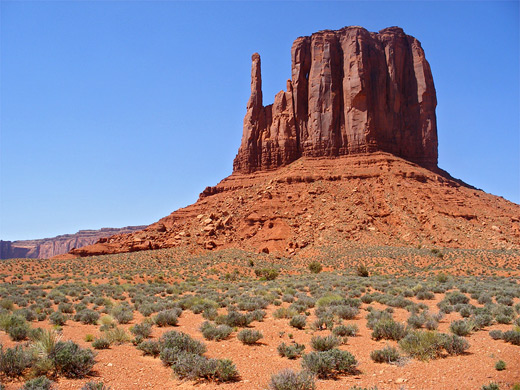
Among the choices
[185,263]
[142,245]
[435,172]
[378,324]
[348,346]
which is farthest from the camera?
[435,172]

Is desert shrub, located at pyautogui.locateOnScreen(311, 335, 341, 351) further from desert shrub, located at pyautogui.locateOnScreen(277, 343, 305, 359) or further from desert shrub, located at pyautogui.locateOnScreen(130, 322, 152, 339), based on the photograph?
desert shrub, located at pyautogui.locateOnScreen(130, 322, 152, 339)

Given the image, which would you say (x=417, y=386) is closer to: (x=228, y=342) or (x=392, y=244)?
(x=228, y=342)

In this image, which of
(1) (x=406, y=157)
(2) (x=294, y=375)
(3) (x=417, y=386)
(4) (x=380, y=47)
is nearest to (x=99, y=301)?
(2) (x=294, y=375)

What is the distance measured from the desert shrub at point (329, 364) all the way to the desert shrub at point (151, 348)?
393 centimetres

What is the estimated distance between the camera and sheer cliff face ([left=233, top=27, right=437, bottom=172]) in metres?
64.4

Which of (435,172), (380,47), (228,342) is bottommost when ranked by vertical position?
(228,342)

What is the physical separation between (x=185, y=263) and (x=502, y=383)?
39.2 m

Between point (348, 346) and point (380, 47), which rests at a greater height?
point (380, 47)

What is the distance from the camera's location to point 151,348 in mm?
10438

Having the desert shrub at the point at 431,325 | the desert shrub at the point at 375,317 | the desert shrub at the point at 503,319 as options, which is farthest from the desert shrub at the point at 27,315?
the desert shrub at the point at 503,319

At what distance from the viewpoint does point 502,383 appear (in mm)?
7773

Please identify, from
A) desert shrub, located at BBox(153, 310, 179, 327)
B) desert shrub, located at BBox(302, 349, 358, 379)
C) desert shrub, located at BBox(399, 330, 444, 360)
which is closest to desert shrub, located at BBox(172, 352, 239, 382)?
desert shrub, located at BBox(302, 349, 358, 379)

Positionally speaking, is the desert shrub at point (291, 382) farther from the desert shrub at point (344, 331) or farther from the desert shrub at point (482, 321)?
the desert shrub at point (482, 321)

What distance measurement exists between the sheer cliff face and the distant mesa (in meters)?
0.20
